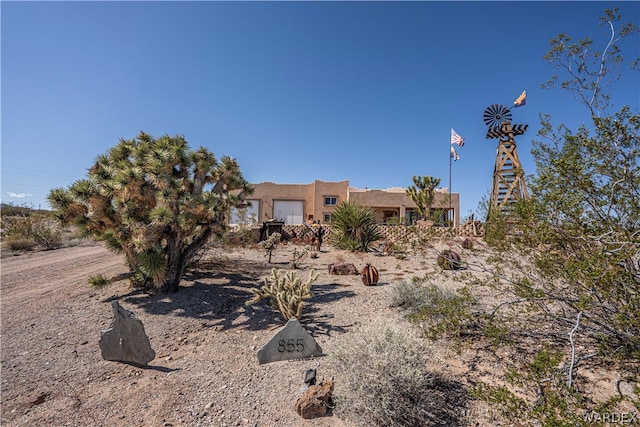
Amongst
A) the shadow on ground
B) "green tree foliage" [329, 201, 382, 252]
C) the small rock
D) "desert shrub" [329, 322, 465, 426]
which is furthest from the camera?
"green tree foliage" [329, 201, 382, 252]

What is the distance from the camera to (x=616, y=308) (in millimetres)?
2789

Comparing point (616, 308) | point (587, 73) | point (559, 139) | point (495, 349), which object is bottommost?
point (495, 349)

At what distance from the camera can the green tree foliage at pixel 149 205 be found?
6.36 metres

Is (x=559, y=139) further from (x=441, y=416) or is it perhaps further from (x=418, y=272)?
(x=418, y=272)

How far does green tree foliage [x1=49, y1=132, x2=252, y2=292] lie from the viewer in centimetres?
636

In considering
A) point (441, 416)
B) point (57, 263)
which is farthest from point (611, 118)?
point (57, 263)

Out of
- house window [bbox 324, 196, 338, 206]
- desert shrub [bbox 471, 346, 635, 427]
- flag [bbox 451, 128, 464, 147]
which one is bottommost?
desert shrub [bbox 471, 346, 635, 427]

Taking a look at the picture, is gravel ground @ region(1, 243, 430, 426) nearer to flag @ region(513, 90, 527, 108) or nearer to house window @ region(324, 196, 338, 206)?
flag @ region(513, 90, 527, 108)

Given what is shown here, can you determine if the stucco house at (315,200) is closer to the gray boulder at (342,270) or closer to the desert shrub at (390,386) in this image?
the gray boulder at (342,270)

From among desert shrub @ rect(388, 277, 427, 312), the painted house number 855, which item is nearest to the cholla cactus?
the painted house number 855

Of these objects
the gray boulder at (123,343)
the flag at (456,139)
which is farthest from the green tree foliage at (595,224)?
the flag at (456,139)

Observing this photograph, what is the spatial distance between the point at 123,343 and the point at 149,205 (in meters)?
3.79

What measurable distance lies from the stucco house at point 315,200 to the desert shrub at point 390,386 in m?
23.2

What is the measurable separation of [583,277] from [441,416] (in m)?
2.01
